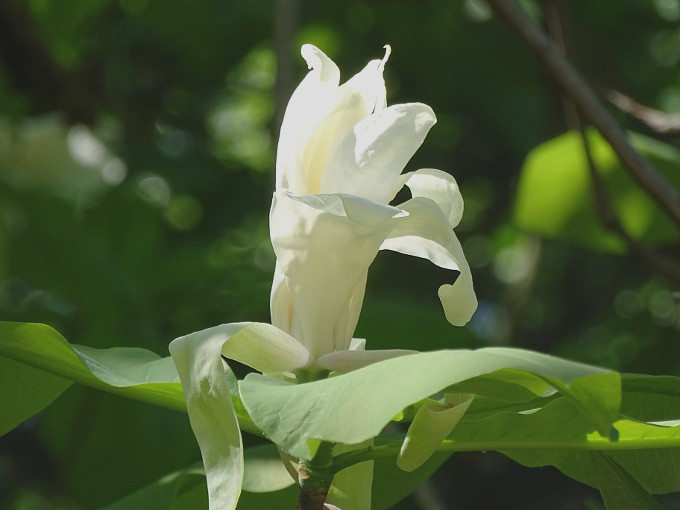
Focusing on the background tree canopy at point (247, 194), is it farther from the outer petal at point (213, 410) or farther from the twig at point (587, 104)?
the outer petal at point (213, 410)

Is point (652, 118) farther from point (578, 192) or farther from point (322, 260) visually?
point (322, 260)

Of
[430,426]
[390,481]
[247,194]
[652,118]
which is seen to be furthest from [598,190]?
[247,194]

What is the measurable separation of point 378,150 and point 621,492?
0.18 meters

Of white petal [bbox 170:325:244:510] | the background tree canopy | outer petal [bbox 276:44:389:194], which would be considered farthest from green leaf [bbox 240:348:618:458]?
the background tree canopy

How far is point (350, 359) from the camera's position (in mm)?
433

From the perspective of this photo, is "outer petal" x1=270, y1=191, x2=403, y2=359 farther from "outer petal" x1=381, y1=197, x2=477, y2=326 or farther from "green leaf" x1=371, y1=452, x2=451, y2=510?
"green leaf" x1=371, y1=452, x2=451, y2=510

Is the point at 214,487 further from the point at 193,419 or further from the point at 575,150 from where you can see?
the point at 575,150

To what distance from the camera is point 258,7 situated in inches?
64.5

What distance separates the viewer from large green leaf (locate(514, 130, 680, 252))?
106cm

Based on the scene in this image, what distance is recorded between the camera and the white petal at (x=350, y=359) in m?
0.43

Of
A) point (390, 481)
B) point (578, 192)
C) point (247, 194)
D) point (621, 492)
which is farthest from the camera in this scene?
point (247, 194)

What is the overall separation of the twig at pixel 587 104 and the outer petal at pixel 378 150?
41 centimetres

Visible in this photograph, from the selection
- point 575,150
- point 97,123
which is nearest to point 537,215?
point 575,150

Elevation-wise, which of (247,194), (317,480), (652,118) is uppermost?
(652,118)
